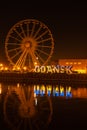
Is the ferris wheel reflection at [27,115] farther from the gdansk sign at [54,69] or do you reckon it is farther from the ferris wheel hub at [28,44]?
the gdansk sign at [54,69]

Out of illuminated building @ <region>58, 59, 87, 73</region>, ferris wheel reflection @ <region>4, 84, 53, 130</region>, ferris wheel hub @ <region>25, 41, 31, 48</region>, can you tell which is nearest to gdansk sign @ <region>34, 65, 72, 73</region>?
ferris wheel hub @ <region>25, 41, 31, 48</region>

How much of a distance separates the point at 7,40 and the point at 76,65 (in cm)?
1658

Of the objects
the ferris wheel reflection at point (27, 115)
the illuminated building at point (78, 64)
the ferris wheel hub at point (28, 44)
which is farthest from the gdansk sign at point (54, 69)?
the ferris wheel reflection at point (27, 115)

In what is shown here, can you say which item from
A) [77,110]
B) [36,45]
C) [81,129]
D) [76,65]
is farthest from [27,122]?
[76,65]

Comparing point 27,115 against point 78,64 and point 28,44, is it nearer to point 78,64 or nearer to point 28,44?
point 28,44

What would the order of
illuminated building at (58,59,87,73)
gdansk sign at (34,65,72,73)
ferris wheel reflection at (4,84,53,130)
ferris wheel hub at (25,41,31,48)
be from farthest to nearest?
illuminated building at (58,59,87,73) → gdansk sign at (34,65,72,73) → ferris wheel hub at (25,41,31,48) → ferris wheel reflection at (4,84,53,130)

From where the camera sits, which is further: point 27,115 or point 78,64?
point 78,64

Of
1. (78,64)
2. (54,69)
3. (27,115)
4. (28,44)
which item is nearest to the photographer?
(27,115)

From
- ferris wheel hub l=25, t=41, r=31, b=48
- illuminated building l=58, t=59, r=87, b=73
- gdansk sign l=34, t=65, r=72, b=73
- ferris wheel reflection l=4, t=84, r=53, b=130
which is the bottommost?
ferris wheel reflection l=4, t=84, r=53, b=130

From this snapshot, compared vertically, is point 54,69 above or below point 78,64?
below

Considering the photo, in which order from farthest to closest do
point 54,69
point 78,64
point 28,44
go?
point 78,64 < point 54,69 < point 28,44

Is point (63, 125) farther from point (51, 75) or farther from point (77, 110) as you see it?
point (51, 75)

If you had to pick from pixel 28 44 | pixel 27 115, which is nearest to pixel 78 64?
pixel 28 44

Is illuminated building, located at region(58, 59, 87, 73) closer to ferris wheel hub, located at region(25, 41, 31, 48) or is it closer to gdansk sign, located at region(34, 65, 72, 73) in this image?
gdansk sign, located at region(34, 65, 72, 73)
